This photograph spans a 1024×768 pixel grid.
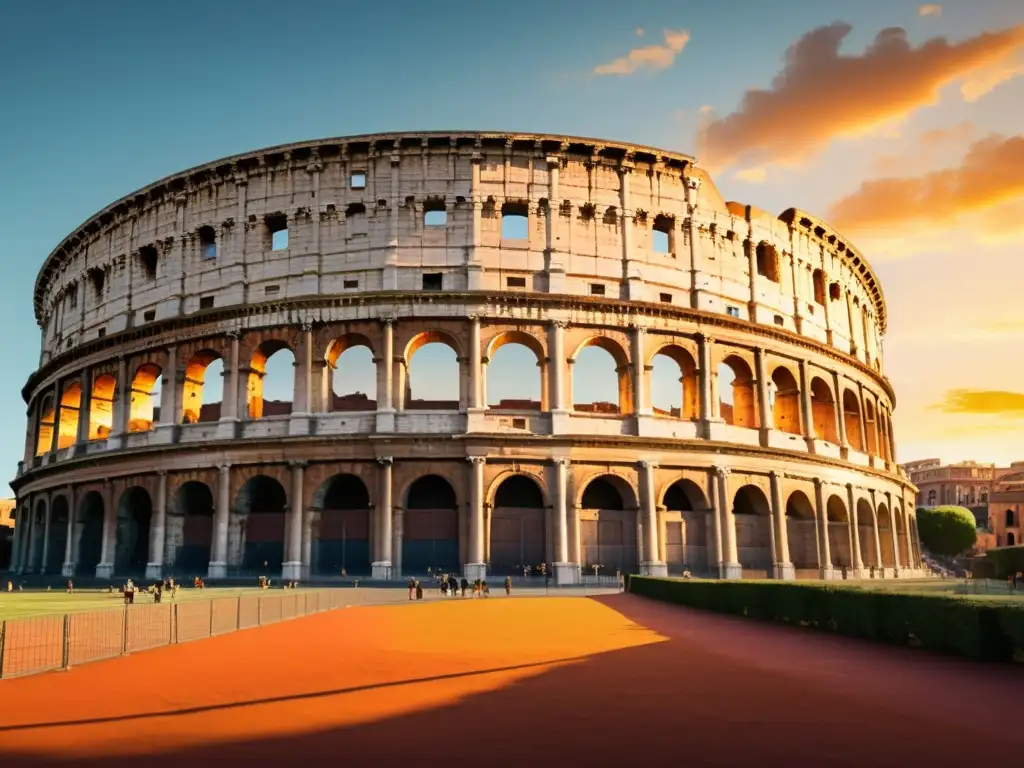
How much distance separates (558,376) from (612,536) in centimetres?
717

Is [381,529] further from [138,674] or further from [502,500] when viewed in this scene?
[138,674]

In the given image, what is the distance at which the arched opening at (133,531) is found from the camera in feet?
133

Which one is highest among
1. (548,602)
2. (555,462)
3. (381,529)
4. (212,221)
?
(212,221)

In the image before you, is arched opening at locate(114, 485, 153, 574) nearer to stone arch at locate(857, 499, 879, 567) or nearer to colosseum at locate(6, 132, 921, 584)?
colosseum at locate(6, 132, 921, 584)

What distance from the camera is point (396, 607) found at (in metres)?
25.8

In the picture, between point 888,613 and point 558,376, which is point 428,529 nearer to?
point 558,376

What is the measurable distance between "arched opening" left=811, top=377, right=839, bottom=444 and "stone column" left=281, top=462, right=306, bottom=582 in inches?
1037

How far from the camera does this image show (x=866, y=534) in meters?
47.2

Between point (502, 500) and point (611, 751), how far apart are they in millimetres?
29404

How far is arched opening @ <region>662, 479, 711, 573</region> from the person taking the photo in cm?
3731

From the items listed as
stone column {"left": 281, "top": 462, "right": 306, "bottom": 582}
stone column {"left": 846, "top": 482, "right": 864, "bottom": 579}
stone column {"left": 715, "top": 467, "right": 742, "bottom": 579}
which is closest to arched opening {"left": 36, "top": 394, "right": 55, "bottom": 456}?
stone column {"left": 281, "top": 462, "right": 306, "bottom": 582}

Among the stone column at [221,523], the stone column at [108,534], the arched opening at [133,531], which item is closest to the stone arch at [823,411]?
the stone column at [221,523]

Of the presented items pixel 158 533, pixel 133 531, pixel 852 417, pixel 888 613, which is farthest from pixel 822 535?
pixel 133 531

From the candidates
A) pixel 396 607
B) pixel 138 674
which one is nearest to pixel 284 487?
pixel 396 607
